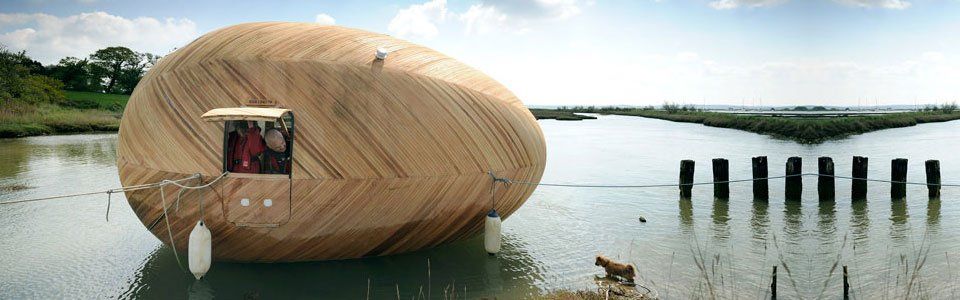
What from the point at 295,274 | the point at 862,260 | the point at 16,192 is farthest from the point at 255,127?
the point at 16,192

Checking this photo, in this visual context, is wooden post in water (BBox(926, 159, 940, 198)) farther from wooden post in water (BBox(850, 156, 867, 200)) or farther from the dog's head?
the dog's head

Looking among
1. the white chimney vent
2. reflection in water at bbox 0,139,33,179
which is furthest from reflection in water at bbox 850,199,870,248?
reflection in water at bbox 0,139,33,179

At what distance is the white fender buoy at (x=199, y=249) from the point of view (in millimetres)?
7852

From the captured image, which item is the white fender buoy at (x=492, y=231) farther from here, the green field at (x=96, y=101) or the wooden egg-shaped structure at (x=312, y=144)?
the green field at (x=96, y=101)

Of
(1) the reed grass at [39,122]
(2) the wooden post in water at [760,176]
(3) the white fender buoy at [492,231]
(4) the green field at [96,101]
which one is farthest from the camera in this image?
(4) the green field at [96,101]

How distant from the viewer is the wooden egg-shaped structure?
8094 mm

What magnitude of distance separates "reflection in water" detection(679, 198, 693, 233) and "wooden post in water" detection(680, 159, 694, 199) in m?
0.19

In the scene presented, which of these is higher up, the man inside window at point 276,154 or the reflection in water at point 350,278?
the man inside window at point 276,154

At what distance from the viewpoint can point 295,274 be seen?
344 inches

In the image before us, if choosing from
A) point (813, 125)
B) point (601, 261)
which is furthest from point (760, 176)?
point (601, 261)

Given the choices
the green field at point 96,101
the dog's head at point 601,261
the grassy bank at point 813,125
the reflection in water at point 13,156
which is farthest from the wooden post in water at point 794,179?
the green field at point 96,101

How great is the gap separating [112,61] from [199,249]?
8599 cm

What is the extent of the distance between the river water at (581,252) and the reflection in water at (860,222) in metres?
0.06

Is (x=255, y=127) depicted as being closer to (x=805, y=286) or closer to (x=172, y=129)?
(x=172, y=129)
